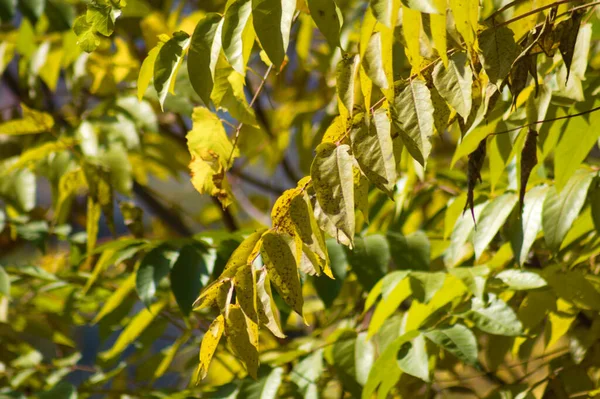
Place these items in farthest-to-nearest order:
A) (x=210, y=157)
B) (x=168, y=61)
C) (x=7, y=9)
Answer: (x=7, y=9), (x=210, y=157), (x=168, y=61)

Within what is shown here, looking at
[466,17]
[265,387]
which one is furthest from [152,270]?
[466,17]

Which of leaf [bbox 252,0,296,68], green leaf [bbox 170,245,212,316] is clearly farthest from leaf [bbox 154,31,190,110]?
green leaf [bbox 170,245,212,316]

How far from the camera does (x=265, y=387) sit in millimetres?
1237

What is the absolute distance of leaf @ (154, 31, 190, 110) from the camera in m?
0.86

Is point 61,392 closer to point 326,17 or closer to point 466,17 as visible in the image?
point 326,17

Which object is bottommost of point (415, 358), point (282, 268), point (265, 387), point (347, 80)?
point (265, 387)

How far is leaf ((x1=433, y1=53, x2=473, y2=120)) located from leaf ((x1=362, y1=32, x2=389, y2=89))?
0.25ft

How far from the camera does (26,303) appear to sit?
194 cm

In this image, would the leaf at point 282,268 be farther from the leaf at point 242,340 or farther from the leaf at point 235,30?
the leaf at point 235,30

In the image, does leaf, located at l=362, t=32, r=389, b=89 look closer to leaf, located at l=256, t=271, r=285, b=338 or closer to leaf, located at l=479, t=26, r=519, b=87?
leaf, located at l=479, t=26, r=519, b=87

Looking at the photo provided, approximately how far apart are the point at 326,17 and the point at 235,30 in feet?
0.42

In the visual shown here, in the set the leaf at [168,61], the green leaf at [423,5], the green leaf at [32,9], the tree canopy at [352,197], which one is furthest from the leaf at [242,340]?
the green leaf at [32,9]

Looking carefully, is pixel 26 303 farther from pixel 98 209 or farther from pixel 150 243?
pixel 150 243

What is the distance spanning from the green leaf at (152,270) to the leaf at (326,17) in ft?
2.17
